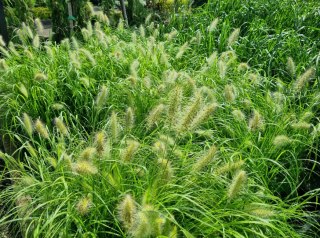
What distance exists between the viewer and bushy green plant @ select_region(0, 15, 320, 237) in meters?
1.95

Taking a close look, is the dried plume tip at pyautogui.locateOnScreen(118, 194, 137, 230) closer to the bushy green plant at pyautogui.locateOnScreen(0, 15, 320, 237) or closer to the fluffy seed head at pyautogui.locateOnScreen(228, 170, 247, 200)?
the bushy green plant at pyautogui.locateOnScreen(0, 15, 320, 237)

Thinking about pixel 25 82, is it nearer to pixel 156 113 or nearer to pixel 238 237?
pixel 156 113

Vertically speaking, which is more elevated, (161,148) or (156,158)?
(161,148)

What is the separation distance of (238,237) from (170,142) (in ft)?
2.02

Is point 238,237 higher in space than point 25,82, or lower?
higher

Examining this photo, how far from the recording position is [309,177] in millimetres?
2771

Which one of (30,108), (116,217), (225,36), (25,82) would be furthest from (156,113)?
(225,36)

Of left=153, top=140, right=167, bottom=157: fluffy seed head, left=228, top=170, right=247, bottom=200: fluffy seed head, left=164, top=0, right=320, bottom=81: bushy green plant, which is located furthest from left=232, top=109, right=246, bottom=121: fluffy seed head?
left=164, top=0, right=320, bottom=81: bushy green plant

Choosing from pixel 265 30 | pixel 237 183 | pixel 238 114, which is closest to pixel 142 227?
pixel 237 183

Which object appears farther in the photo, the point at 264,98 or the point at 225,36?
the point at 225,36

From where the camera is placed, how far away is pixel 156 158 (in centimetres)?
227

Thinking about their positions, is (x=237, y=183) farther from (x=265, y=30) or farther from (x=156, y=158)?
(x=265, y=30)

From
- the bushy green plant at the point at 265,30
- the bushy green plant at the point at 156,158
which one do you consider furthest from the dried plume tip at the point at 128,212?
the bushy green plant at the point at 265,30

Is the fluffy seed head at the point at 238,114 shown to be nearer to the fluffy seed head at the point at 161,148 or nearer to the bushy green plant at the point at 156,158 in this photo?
the bushy green plant at the point at 156,158
